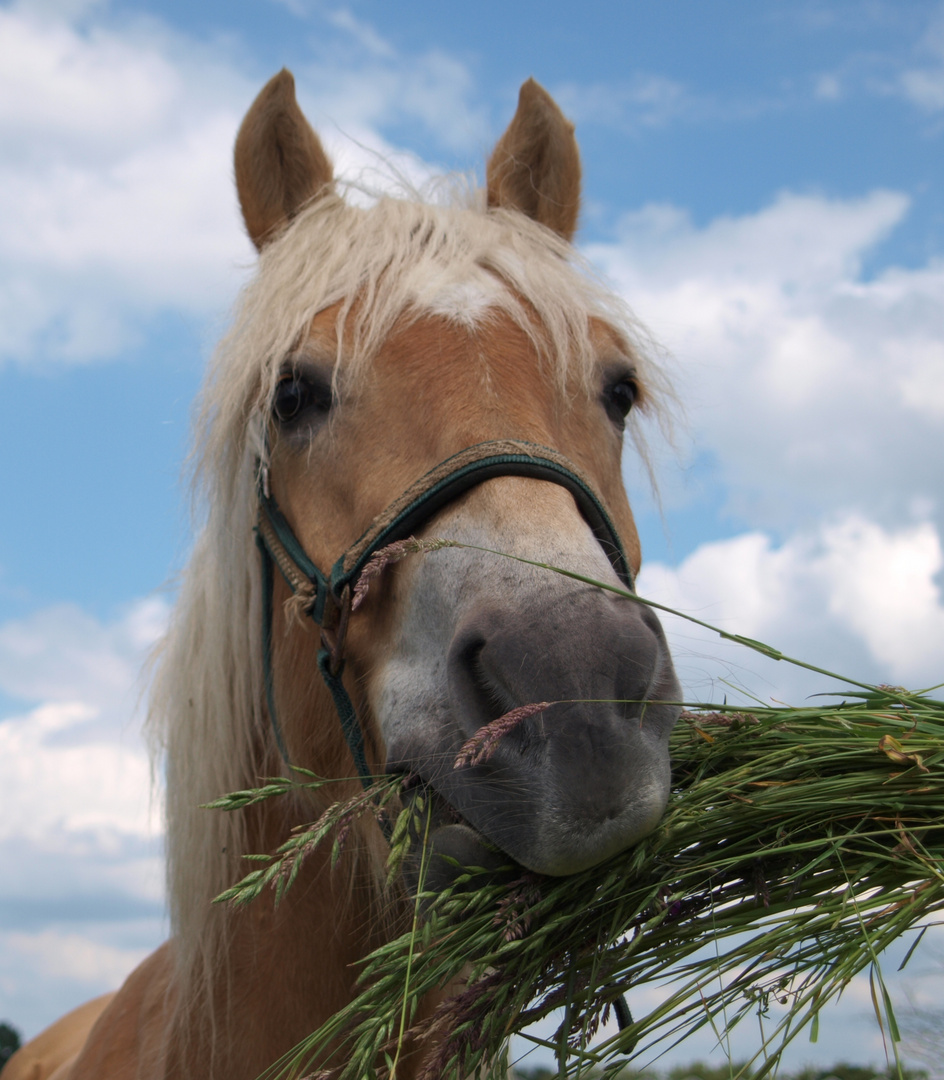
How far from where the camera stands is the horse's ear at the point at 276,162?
2.81m

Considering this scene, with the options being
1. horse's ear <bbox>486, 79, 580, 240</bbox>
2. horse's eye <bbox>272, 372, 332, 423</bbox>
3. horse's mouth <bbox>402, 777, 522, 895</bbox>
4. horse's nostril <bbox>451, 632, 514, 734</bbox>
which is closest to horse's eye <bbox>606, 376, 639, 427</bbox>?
horse's eye <bbox>272, 372, 332, 423</bbox>

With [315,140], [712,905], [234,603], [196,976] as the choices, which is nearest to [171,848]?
[196,976]

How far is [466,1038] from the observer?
152 centimetres

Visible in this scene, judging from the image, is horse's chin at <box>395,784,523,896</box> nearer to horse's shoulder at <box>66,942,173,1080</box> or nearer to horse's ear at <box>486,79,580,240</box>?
horse's shoulder at <box>66,942,173,1080</box>

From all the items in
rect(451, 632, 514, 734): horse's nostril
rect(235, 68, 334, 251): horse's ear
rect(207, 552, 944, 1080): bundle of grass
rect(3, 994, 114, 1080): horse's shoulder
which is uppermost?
rect(235, 68, 334, 251): horse's ear

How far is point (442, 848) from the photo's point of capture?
1661mm

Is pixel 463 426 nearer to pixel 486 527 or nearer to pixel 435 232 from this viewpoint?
pixel 486 527

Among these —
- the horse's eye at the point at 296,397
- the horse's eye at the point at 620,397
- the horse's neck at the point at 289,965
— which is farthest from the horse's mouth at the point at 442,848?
the horse's eye at the point at 620,397

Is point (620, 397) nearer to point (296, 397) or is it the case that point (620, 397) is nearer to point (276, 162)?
point (296, 397)

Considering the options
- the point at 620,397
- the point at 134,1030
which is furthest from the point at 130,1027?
the point at 620,397

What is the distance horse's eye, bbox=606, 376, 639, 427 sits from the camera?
8.15 feet

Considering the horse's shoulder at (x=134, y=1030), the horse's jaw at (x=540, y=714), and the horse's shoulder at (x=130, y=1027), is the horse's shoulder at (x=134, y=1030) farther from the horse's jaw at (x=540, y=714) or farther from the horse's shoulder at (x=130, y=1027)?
the horse's jaw at (x=540, y=714)

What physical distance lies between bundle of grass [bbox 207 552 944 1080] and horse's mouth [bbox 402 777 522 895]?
0.11ft

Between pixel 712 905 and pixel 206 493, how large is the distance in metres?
1.82
